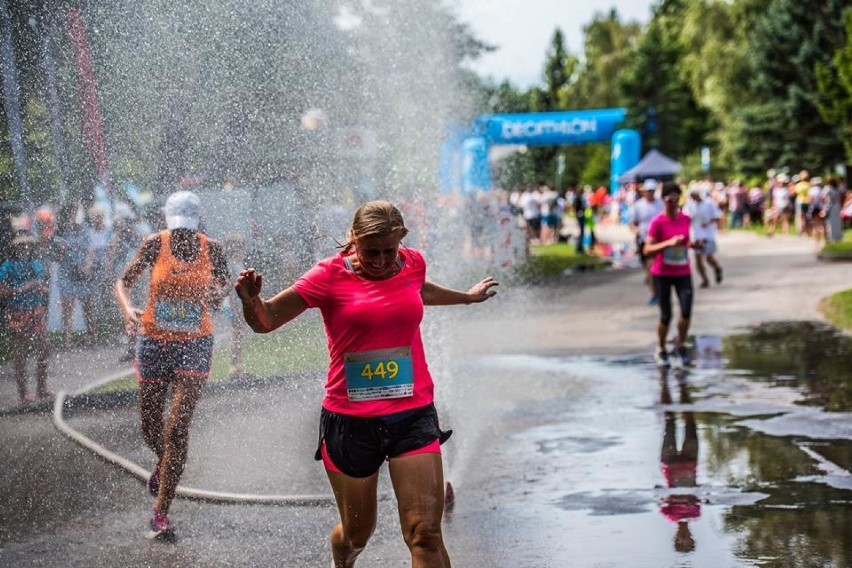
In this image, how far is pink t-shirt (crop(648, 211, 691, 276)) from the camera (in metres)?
13.1

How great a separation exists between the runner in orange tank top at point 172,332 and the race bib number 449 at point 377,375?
1.83 meters

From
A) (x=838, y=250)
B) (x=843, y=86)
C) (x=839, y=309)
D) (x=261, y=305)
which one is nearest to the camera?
(x=261, y=305)

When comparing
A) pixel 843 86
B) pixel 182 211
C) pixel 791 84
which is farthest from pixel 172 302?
pixel 791 84

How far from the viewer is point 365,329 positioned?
5090 mm

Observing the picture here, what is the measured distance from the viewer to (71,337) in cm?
714

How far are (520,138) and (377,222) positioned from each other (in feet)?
76.0

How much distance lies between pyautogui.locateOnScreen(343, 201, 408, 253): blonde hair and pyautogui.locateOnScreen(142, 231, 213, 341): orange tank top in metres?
1.87

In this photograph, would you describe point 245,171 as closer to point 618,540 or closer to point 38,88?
point 38,88

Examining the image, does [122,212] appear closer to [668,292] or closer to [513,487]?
[513,487]

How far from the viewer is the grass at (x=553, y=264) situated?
1105 inches

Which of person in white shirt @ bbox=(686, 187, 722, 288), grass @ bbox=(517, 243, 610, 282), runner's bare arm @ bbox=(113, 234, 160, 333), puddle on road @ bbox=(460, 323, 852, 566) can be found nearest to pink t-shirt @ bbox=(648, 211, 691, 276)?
puddle on road @ bbox=(460, 323, 852, 566)

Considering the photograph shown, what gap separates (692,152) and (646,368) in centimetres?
7250

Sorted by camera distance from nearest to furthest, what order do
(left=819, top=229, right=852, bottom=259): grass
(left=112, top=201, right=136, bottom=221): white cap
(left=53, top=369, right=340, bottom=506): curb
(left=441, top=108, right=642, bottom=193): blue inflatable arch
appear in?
(left=53, top=369, right=340, bottom=506): curb, (left=112, top=201, right=136, bottom=221): white cap, (left=441, top=108, right=642, bottom=193): blue inflatable arch, (left=819, top=229, right=852, bottom=259): grass

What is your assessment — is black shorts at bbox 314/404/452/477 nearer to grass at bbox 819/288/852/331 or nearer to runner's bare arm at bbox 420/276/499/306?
runner's bare arm at bbox 420/276/499/306
